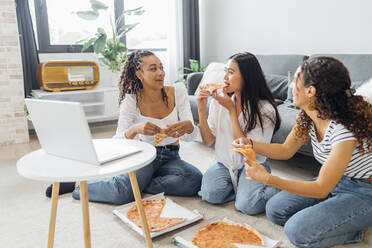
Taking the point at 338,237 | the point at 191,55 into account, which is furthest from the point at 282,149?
the point at 191,55

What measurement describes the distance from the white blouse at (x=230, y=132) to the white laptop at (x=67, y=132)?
0.75 meters

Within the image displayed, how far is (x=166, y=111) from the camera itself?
81.0 inches

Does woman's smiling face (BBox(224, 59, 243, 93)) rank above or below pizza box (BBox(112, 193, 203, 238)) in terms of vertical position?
above

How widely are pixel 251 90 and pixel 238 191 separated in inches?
22.6

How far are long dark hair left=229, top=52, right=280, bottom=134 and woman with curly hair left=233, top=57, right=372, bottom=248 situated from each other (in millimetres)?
310

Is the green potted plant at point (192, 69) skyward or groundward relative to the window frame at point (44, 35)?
groundward

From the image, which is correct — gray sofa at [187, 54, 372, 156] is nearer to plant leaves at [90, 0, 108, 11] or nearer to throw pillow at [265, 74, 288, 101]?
throw pillow at [265, 74, 288, 101]

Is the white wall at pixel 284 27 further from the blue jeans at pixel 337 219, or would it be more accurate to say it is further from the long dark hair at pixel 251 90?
the blue jeans at pixel 337 219

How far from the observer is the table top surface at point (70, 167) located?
106 centimetres

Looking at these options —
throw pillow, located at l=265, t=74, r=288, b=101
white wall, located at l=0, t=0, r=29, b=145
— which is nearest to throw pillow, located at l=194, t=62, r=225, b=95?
throw pillow, located at l=265, t=74, r=288, b=101

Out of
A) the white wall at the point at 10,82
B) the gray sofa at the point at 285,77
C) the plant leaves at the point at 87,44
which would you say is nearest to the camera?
the gray sofa at the point at 285,77

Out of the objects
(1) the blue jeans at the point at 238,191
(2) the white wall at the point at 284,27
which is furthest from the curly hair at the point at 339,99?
(2) the white wall at the point at 284,27

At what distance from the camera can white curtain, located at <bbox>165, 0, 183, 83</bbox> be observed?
461 centimetres

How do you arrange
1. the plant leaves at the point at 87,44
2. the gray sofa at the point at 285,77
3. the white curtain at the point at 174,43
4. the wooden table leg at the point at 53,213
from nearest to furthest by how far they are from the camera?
1. the wooden table leg at the point at 53,213
2. the gray sofa at the point at 285,77
3. the plant leaves at the point at 87,44
4. the white curtain at the point at 174,43
